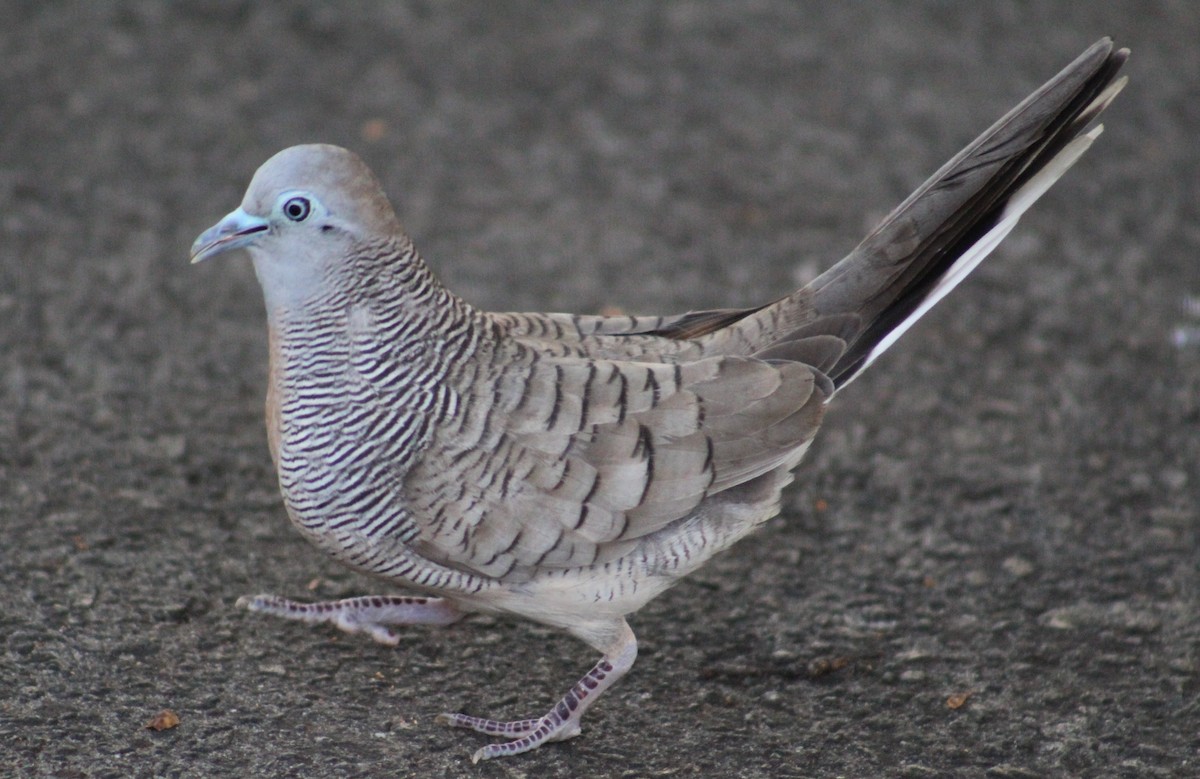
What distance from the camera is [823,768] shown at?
3473 mm

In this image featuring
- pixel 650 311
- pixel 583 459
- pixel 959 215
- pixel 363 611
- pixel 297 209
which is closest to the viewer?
pixel 297 209

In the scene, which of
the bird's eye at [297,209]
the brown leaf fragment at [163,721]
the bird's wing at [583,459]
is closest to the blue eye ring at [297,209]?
the bird's eye at [297,209]

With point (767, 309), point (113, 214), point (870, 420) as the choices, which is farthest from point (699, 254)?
point (113, 214)

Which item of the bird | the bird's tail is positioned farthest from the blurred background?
the bird's tail

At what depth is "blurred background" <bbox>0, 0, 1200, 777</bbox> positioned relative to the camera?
3617 mm

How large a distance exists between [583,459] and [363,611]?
95 cm

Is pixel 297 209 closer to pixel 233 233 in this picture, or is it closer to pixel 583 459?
pixel 233 233

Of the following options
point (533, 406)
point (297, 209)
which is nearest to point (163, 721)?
point (533, 406)

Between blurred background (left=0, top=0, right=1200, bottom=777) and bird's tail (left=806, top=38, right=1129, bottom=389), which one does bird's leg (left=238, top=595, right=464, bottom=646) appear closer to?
blurred background (left=0, top=0, right=1200, bottom=777)

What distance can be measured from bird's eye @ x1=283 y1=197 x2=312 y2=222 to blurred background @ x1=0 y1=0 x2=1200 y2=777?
51.4 inches

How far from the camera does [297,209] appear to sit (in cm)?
329

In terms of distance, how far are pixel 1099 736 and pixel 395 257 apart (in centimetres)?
233

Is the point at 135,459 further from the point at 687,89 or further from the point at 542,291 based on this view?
the point at 687,89

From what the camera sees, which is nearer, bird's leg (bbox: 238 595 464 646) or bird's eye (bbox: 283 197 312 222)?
bird's eye (bbox: 283 197 312 222)
